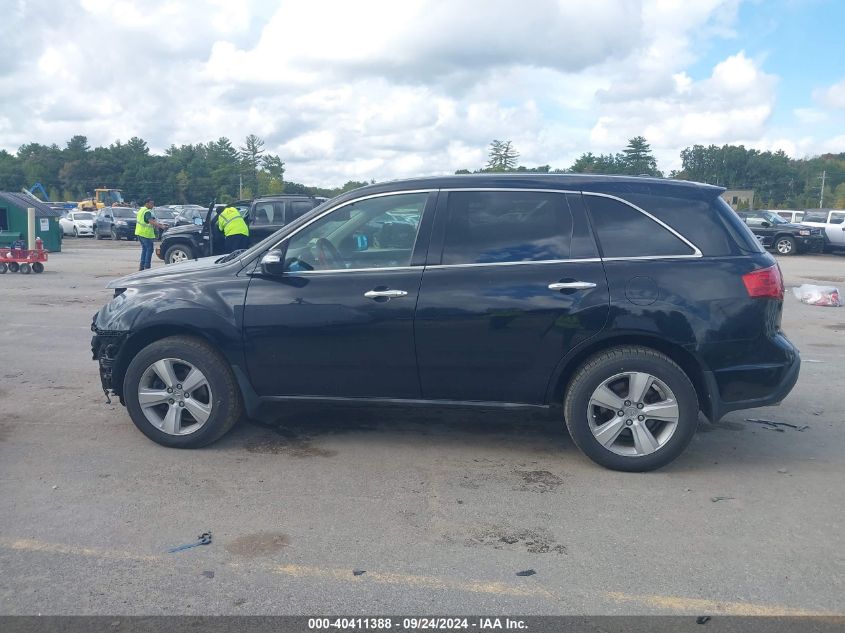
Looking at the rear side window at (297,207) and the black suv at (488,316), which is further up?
the rear side window at (297,207)

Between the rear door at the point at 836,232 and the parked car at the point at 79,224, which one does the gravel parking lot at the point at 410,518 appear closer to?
the rear door at the point at 836,232

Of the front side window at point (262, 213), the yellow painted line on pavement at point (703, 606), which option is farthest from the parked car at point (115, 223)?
the yellow painted line on pavement at point (703, 606)

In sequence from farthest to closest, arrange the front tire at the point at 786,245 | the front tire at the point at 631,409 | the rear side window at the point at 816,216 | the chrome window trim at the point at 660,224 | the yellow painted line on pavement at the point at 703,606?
the rear side window at the point at 816,216
the front tire at the point at 786,245
the chrome window trim at the point at 660,224
the front tire at the point at 631,409
the yellow painted line on pavement at the point at 703,606

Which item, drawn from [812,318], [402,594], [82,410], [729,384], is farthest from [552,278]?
[812,318]

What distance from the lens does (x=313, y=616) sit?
11.4ft

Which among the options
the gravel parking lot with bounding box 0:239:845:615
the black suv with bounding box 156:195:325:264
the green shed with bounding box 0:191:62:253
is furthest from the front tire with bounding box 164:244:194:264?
the gravel parking lot with bounding box 0:239:845:615

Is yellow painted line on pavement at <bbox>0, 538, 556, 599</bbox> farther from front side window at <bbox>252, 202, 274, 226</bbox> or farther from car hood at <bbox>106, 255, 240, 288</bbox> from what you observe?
front side window at <bbox>252, 202, 274, 226</bbox>

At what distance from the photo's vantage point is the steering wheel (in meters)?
5.43

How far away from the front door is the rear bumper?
1932 mm

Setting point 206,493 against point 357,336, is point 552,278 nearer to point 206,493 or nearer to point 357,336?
point 357,336

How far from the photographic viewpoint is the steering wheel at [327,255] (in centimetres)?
543

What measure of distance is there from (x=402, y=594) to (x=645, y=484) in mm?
2014

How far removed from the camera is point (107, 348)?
5.62 metres

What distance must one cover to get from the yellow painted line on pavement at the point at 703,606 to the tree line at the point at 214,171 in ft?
159
